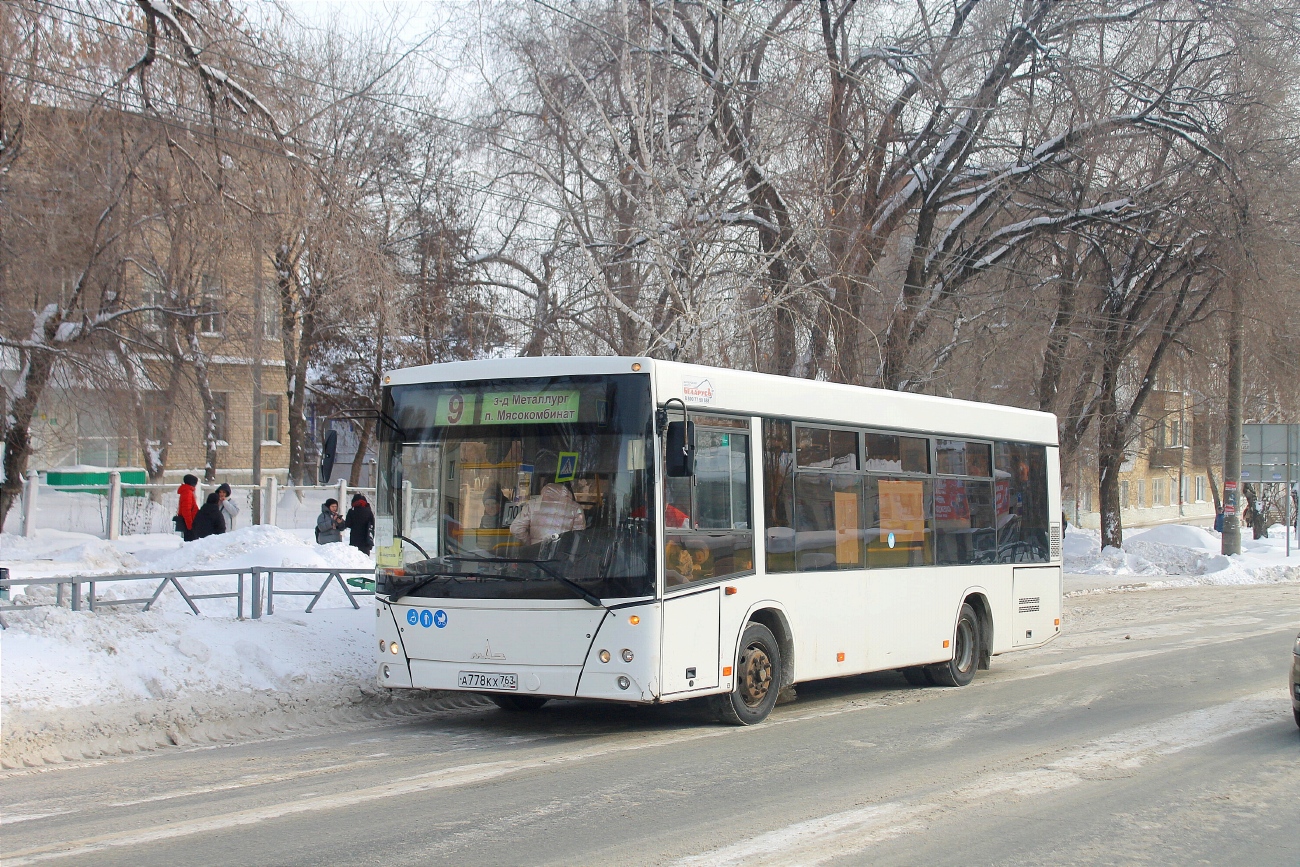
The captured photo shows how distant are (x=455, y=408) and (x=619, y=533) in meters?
1.72

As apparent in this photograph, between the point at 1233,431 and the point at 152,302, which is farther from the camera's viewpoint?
the point at 1233,431

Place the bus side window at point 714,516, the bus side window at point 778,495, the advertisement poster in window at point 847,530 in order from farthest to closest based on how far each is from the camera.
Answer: the advertisement poster in window at point 847,530 → the bus side window at point 778,495 → the bus side window at point 714,516

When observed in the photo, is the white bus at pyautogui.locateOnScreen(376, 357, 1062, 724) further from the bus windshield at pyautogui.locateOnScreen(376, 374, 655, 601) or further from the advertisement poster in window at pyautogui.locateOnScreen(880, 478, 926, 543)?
the advertisement poster in window at pyautogui.locateOnScreen(880, 478, 926, 543)

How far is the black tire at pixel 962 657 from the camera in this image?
12.9 m

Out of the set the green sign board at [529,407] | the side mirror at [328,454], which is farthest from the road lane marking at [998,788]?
the side mirror at [328,454]

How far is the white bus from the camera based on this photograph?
9125 millimetres

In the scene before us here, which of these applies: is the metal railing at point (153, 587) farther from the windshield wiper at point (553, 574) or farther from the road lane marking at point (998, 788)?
the road lane marking at point (998, 788)

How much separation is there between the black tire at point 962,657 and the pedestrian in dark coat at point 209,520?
44.7ft

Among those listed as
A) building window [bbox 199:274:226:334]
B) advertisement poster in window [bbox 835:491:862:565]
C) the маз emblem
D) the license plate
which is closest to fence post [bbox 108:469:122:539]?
building window [bbox 199:274:226:334]

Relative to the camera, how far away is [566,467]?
931 cm

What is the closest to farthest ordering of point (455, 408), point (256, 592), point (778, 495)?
1. point (455, 408)
2. point (778, 495)
3. point (256, 592)

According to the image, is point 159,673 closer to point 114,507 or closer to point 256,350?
point 256,350

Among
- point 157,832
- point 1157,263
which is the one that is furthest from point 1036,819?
point 1157,263

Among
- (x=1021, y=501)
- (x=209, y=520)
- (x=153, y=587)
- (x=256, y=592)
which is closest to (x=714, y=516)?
(x=1021, y=501)
